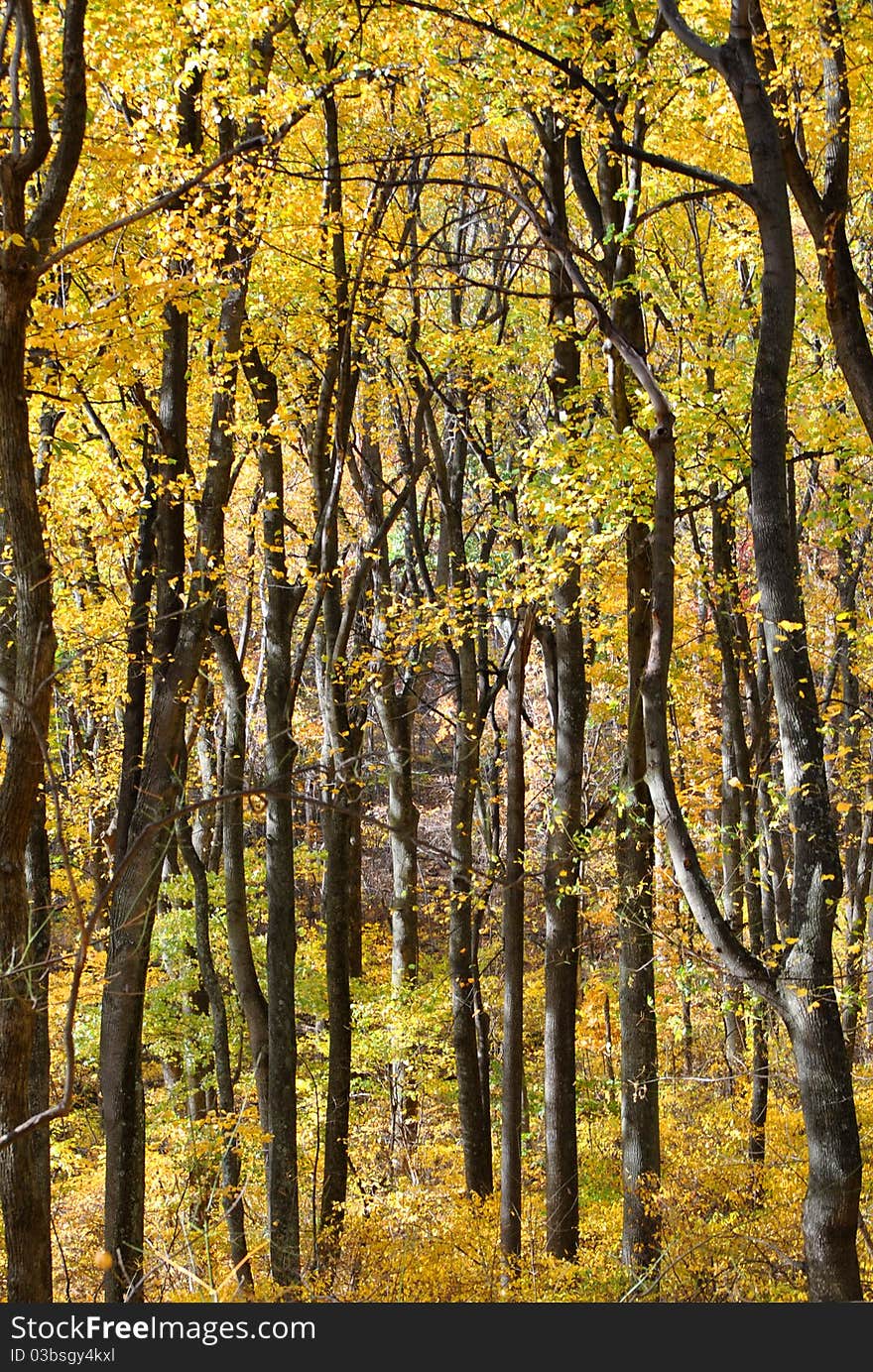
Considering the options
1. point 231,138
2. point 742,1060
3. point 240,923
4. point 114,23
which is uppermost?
point 231,138

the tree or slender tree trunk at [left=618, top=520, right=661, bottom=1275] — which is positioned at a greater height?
the tree

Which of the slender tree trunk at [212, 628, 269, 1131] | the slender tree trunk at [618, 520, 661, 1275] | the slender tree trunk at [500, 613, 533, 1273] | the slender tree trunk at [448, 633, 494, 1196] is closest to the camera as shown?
the slender tree trunk at [618, 520, 661, 1275]

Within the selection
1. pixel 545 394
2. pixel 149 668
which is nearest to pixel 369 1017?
pixel 149 668

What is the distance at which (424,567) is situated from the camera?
11.9 m

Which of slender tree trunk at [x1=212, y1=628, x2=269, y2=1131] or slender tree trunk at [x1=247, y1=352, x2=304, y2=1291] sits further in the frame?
slender tree trunk at [x1=212, y1=628, x2=269, y2=1131]

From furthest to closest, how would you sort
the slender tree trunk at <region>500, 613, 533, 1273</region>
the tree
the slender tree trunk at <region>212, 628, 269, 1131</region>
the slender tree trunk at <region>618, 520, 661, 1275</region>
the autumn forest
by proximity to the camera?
the slender tree trunk at <region>212, 628, 269, 1131</region>, the slender tree trunk at <region>500, 613, 533, 1273</region>, the slender tree trunk at <region>618, 520, 661, 1275</region>, the autumn forest, the tree

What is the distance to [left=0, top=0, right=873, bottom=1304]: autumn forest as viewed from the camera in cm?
490

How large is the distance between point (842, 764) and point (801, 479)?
18.7ft

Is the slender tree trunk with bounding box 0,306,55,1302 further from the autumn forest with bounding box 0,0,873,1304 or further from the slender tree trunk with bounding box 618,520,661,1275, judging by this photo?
the slender tree trunk with bounding box 618,520,661,1275

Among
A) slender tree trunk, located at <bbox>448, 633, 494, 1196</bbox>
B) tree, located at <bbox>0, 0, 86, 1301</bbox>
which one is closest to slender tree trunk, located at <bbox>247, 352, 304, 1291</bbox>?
slender tree trunk, located at <bbox>448, 633, 494, 1196</bbox>

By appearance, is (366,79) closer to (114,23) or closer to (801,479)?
(114,23)

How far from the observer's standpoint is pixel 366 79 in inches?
312

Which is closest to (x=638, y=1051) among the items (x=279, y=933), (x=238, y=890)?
(x=279, y=933)

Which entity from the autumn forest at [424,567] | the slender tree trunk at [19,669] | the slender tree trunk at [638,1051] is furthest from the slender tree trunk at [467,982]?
the slender tree trunk at [19,669]
